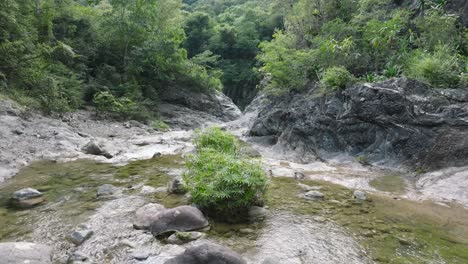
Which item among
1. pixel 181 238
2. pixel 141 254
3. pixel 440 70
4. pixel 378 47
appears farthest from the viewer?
pixel 378 47

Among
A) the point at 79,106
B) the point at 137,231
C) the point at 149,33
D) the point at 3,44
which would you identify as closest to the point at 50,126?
the point at 3,44

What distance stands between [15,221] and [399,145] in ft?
36.6

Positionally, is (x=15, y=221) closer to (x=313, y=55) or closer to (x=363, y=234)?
(x=363, y=234)

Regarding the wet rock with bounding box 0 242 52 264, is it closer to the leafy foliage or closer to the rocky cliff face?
the rocky cliff face

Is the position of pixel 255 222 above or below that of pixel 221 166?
below

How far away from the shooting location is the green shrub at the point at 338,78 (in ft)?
46.2

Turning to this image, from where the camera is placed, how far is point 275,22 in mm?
45438

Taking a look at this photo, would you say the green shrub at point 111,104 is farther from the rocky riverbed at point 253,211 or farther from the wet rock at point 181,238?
the wet rock at point 181,238

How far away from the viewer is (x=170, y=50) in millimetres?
28891

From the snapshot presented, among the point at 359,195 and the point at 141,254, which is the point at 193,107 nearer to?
the point at 359,195

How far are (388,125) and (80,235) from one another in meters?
10.4

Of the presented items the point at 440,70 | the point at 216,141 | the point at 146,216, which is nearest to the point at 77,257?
the point at 146,216

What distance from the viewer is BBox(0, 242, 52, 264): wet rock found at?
484 centimetres

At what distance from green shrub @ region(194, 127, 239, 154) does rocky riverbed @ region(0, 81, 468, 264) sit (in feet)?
4.60
